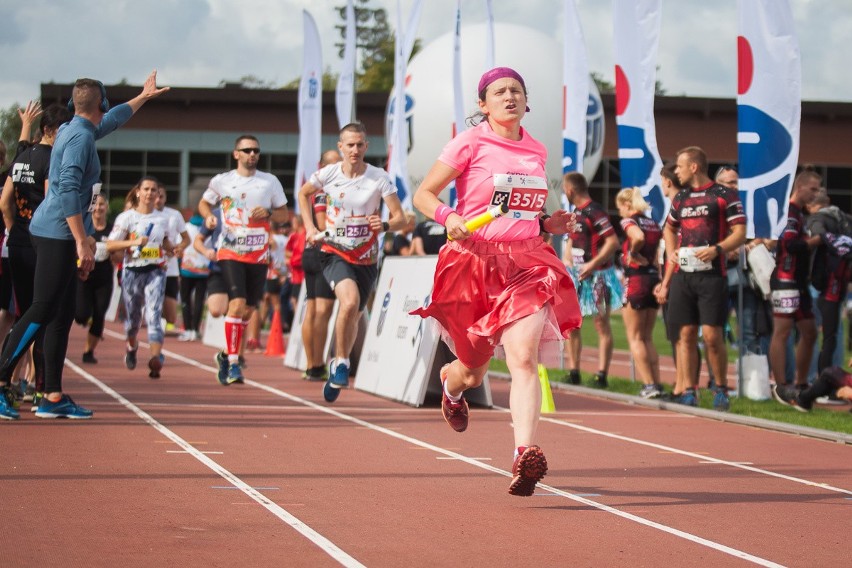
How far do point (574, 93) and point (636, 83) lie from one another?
8.81ft

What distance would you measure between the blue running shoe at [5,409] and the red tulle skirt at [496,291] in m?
3.86

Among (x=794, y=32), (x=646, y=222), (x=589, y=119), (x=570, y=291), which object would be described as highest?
(x=589, y=119)

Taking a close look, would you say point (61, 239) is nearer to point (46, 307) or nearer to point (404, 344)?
point (46, 307)

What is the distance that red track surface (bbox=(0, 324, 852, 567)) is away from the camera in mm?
5230

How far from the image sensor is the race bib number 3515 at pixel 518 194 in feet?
22.4

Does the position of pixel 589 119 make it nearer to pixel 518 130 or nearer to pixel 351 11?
pixel 351 11

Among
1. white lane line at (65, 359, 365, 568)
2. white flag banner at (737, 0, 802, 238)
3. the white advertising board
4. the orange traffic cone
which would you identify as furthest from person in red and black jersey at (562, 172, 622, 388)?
the orange traffic cone

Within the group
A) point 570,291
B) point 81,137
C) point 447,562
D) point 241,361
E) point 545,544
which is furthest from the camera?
point 241,361

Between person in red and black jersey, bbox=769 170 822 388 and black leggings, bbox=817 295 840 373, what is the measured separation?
112mm

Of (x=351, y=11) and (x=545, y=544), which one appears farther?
(x=351, y=11)

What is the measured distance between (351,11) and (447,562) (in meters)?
21.0

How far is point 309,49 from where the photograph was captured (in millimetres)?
25250

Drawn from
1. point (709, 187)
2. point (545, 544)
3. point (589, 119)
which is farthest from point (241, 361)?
point (589, 119)

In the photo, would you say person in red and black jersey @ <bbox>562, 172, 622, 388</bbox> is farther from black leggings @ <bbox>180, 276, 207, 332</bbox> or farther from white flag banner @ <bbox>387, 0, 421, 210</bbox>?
black leggings @ <bbox>180, 276, 207, 332</bbox>
